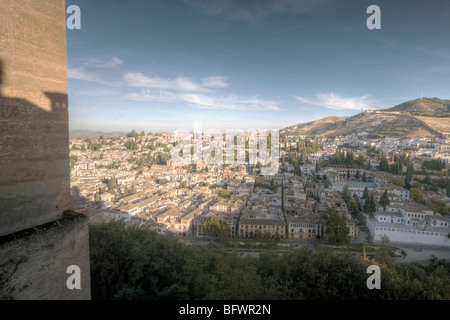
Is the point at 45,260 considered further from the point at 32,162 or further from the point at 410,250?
the point at 410,250

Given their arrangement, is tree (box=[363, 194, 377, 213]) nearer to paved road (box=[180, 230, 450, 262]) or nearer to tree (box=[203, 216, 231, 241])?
paved road (box=[180, 230, 450, 262])

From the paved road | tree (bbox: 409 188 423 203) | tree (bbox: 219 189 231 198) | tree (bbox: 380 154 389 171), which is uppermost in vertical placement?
tree (bbox: 380 154 389 171)

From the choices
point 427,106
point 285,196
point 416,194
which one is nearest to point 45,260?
point 285,196

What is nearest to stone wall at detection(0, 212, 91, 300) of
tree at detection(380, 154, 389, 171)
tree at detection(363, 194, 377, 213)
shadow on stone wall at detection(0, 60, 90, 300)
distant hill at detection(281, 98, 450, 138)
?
shadow on stone wall at detection(0, 60, 90, 300)

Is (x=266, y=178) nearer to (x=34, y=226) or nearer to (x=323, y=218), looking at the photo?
(x=323, y=218)

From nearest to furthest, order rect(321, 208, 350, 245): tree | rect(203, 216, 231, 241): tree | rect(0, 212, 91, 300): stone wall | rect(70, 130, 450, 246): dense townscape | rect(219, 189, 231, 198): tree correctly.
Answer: rect(0, 212, 91, 300): stone wall → rect(321, 208, 350, 245): tree → rect(203, 216, 231, 241): tree → rect(70, 130, 450, 246): dense townscape → rect(219, 189, 231, 198): tree

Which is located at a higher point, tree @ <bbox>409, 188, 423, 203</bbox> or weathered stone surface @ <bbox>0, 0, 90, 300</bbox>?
weathered stone surface @ <bbox>0, 0, 90, 300</bbox>

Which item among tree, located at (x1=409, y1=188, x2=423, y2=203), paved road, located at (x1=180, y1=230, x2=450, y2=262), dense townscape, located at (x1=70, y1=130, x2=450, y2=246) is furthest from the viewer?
tree, located at (x1=409, y1=188, x2=423, y2=203)

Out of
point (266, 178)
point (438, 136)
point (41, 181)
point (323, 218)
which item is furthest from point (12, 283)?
point (438, 136)

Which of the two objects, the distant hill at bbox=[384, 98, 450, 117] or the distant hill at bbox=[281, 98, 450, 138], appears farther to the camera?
the distant hill at bbox=[384, 98, 450, 117]
